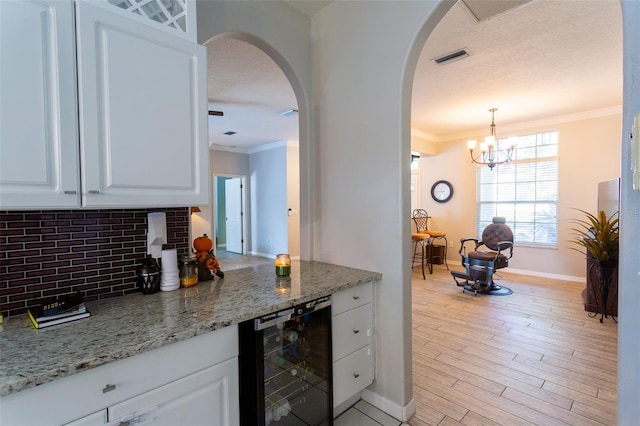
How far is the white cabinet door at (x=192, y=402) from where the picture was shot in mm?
1059

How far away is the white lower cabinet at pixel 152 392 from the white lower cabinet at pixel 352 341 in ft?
2.09

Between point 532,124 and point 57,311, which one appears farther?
point 532,124

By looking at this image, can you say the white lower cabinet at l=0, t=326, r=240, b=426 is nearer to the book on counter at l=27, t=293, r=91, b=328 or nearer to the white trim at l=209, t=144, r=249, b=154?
the book on counter at l=27, t=293, r=91, b=328

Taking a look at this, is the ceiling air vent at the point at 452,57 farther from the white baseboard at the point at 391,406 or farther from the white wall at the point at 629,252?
the white baseboard at the point at 391,406

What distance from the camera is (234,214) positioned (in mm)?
8055

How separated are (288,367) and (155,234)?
3.26ft

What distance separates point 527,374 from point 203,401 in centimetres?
243

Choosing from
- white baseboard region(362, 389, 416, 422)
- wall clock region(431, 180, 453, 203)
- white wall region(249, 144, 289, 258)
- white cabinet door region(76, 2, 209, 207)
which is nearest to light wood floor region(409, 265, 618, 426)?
white baseboard region(362, 389, 416, 422)

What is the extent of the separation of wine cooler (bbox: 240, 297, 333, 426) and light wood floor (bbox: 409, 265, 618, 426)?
72 centimetres

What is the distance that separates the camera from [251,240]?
25.8ft

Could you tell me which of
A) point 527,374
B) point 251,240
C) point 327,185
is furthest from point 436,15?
point 251,240

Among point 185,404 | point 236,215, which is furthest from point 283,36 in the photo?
point 236,215

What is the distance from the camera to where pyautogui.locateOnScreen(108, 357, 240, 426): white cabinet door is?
41.7 inches

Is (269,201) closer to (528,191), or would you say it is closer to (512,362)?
(528,191)
